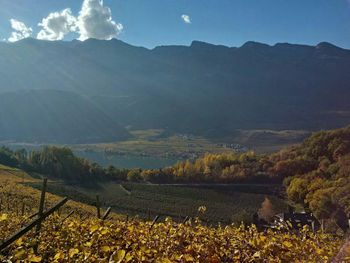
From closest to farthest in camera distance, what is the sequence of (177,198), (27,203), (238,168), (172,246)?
(172,246), (27,203), (177,198), (238,168)

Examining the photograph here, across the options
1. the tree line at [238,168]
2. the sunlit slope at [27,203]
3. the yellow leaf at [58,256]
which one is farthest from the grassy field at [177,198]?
the yellow leaf at [58,256]

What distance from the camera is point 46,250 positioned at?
4.42 m

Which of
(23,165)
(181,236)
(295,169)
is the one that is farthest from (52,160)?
(181,236)

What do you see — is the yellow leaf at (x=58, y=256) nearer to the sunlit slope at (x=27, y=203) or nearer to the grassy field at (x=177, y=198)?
the sunlit slope at (x=27, y=203)

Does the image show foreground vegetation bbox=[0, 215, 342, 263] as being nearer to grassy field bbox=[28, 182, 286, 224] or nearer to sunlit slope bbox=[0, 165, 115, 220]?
sunlit slope bbox=[0, 165, 115, 220]

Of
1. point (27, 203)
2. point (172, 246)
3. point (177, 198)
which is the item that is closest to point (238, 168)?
point (177, 198)

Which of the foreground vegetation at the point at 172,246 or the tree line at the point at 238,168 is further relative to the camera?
the tree line at the point at 238,168

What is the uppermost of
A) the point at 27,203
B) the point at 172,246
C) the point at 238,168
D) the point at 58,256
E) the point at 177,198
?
the point at 58,256

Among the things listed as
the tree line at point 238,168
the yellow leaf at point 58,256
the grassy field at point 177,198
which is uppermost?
the yellow leaf at point 58,256

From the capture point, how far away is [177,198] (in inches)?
3066

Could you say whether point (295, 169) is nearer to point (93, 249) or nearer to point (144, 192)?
point (144, 192)

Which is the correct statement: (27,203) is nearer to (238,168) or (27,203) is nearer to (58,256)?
(58,256)

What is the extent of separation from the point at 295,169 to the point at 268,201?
26.9 meters

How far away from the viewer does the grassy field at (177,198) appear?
66.4 m
